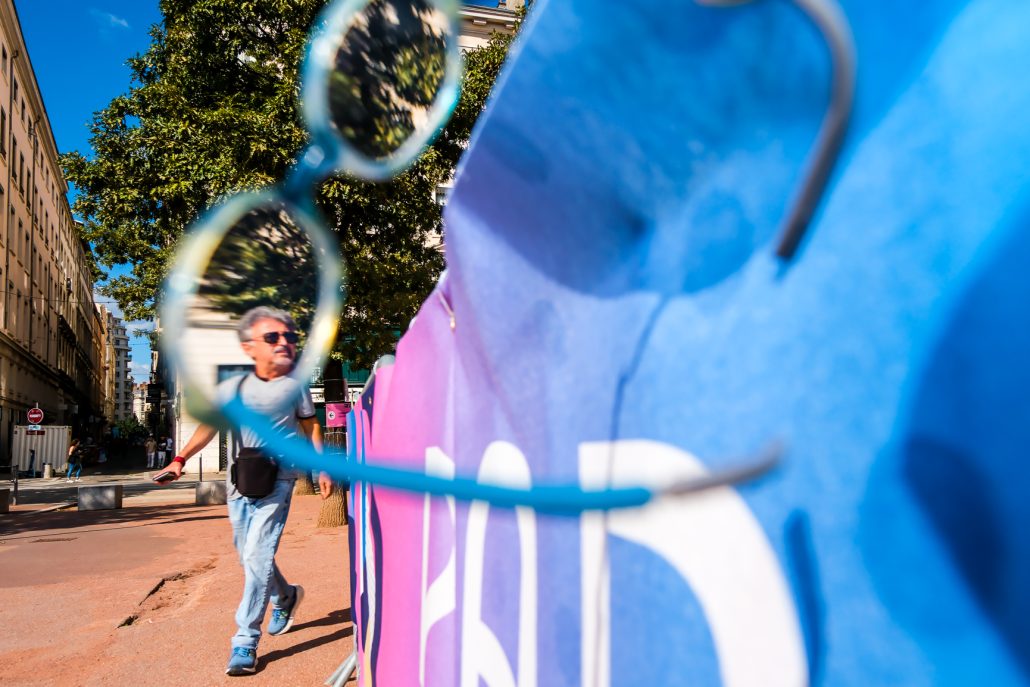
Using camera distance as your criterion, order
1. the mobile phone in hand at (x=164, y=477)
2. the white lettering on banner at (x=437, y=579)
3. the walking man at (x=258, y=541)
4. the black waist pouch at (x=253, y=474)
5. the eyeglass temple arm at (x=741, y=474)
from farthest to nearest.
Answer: the black waist pouch at (x=253, y=474) → the walking man at (x=258, y=541) → the mobile phone in hand at (x=164, y=477) → the white lettering on banner at (x=437, y=579) → the eyeglass temple arm at (x=741, y=474)

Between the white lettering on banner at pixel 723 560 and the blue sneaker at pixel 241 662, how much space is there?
3.65 m

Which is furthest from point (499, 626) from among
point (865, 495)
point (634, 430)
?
point (865, 495)

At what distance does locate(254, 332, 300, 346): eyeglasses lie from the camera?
1104 millimetres

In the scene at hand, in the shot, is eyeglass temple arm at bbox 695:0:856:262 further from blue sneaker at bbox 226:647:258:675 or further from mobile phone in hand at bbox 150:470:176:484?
blue sneaker at bbox 226:647:258:675

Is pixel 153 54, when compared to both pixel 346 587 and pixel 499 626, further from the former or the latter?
pixel 499 626

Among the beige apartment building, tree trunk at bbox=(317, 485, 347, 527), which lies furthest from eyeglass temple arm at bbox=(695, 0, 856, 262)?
the beige apartment building

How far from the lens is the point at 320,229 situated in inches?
55.1

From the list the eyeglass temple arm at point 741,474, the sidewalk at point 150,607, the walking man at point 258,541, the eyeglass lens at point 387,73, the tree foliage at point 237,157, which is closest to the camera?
the eyeglass temple arm at point 741,474

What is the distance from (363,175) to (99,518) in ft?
47.6

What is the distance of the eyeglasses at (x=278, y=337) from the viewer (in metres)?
1.10

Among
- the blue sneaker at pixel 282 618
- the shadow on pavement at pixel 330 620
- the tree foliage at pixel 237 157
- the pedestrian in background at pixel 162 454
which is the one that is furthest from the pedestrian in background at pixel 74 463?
the blue sneaker at pixel 282 618

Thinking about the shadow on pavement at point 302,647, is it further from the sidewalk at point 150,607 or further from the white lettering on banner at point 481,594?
the white lettering on banner at point 481,594

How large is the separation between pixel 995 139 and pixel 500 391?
3.11 feet

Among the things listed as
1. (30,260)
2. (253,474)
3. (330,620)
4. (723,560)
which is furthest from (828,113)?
(30,260)
